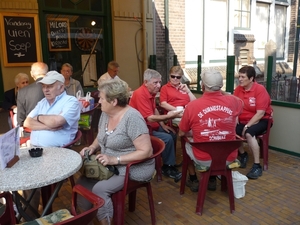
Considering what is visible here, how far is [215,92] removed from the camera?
2754 mm

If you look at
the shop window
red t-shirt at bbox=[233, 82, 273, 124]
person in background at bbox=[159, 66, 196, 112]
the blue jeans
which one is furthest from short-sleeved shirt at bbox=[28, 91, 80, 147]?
the shop window

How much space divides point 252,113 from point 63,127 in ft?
7.89

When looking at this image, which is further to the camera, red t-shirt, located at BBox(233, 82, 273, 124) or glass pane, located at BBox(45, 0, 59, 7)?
glass pane, located at BBox(45, 0, 59, 7)

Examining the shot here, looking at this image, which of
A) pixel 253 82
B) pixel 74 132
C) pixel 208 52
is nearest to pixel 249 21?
pixel 208 52

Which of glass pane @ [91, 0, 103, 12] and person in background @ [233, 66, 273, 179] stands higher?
glass pane @ [91, 0, 103, 12]

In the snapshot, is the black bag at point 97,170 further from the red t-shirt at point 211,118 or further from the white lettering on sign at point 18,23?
the white lettering on sign at point 18,23

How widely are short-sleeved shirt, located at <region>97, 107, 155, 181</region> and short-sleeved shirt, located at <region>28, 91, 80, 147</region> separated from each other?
0.45 metres

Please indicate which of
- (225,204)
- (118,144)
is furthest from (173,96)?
(118,144)

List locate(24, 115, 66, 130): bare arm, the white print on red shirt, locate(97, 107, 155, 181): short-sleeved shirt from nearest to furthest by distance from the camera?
locate(97, 107, 155, 181): short-sleeved shirt, locate(24, 115, 66, 130): bare arm, the white print on red shirt

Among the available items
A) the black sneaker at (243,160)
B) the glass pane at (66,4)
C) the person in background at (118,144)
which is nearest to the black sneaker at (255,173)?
the black sneaker at (243,160)

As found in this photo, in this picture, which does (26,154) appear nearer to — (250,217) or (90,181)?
(90,181)

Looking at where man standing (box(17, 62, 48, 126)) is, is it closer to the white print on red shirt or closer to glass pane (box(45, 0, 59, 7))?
the white print on red shirt

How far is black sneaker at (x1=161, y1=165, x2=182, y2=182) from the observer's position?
11.7ft

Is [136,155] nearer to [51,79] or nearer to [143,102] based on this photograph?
[51,79]
